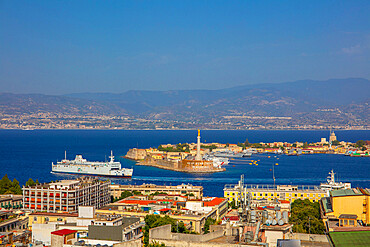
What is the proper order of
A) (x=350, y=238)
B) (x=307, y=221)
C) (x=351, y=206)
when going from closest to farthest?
1. (x=350, y=238)
2. (x=351, y=206)
3. (x=307, y=221)

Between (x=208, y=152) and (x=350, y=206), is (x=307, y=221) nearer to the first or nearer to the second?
(x=350, y=206)

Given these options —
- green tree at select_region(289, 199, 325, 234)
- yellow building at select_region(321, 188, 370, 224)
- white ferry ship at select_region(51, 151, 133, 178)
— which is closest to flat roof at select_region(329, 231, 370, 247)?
green tree at select_region(289, 199, 325, 234)

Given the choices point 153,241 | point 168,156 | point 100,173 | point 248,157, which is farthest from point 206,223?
point 248,157

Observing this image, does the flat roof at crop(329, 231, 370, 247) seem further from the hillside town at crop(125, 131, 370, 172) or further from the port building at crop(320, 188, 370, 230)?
the hillside town at crop(125, 131, 370, 172)

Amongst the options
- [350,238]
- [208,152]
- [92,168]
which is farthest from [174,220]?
[208,152]

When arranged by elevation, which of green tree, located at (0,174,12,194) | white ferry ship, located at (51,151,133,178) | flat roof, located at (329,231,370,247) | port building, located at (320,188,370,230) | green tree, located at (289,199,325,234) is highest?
flat roof, located at (329,231,370,247)

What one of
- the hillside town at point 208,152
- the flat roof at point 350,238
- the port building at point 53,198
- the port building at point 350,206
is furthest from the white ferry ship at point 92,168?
the flat roof at point 350,238

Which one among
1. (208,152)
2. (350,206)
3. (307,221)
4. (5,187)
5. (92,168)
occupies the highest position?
(350,206)

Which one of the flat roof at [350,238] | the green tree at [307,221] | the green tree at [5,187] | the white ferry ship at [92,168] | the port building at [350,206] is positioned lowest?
the white ferry ship at [92,168]

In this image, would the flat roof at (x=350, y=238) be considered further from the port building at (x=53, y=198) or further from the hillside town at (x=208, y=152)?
the hillside town at (x=208, y=152)
